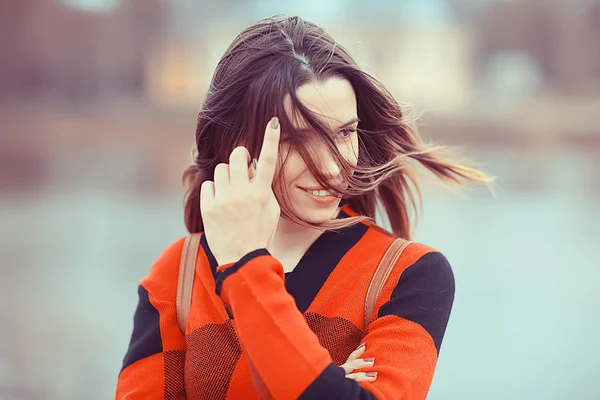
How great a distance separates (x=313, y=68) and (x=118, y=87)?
999cm

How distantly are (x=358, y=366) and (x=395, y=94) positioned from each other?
0.50 meters

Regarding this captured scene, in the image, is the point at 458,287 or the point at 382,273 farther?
the point at 458,287

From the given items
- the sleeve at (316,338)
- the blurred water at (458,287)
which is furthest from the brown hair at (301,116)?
the blurred water at (458,287)

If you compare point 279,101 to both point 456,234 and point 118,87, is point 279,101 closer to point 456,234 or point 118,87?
point 456,234

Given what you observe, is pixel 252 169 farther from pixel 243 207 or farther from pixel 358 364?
pixel 358 364

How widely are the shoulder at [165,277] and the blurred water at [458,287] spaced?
1.52 m

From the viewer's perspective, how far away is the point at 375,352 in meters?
1.02

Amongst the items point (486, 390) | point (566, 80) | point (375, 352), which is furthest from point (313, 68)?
point (566, 80)

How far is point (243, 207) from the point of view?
1.00m

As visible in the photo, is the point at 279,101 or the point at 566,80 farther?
the point at 566,80

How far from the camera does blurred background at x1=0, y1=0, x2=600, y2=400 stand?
3006mm

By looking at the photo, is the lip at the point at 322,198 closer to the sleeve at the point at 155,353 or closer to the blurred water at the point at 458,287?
the sleeve at the point at 155,353

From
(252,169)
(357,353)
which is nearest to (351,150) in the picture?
(252,169)

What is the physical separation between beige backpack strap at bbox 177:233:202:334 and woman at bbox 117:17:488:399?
0.01m
